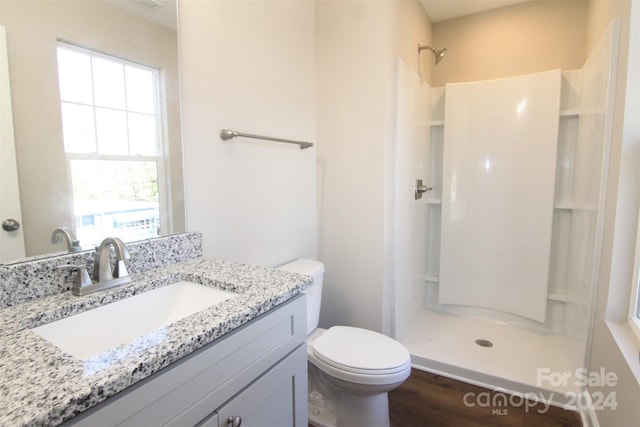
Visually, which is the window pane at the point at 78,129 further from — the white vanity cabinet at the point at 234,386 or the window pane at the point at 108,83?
the white vanity cabinet at the point at 234,386

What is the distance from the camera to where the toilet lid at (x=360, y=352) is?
4.82ft

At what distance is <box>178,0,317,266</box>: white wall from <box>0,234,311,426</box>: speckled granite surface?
47 centimetres

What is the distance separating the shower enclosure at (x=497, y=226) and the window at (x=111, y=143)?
1.37 metres

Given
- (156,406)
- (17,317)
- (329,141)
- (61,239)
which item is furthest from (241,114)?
(156,406)

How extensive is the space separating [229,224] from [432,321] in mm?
1890

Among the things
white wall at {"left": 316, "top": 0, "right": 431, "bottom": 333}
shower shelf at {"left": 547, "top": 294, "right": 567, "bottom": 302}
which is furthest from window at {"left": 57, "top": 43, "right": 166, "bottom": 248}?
shower shelf at {"left": 547, "top": 294, "right": 567, "bottom": 302}

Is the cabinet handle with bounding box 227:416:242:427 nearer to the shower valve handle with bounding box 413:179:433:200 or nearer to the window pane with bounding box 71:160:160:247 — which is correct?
the window pane with bounding box 71:160:160:247

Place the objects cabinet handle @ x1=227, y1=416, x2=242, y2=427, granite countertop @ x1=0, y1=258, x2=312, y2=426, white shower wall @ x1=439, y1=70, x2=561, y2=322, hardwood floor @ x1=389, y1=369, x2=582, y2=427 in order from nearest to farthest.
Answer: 1. granite countertop @ x1=0, y1=258, x2=312, y2=426
2. cabinet handle @ x1=227, y1=416, x2=242, y2=427
3. hardwood floor @ x1=389, y1=369, x2=582, y2=427
4. white shower wall @ x1=439, y1=70, x2=561, y2=322

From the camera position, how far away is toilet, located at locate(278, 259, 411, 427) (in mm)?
1460

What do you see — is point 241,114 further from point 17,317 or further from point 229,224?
point 17,317

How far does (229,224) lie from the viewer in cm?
161

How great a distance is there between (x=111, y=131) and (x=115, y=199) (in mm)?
228

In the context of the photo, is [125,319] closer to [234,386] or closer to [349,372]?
[234,386]

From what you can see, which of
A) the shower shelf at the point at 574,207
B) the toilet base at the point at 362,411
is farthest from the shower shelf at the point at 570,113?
the toilet base at the point at 362,411
